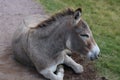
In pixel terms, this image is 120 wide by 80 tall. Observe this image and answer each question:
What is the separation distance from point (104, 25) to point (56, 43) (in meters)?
2.23

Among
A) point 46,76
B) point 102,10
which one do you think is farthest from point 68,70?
point 102,10

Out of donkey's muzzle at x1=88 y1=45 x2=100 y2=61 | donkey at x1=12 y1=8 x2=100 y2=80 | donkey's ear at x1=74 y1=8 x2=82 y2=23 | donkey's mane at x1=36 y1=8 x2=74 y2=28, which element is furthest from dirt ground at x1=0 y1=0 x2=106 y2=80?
donkey's ear at x1=74 y1=8 x2=82 y2=23

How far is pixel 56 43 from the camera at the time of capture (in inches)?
172

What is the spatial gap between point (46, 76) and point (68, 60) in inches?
17.5

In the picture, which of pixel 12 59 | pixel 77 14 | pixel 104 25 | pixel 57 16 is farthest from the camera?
pixel 104 25

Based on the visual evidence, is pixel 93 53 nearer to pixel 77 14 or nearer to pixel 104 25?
pixel 77 14

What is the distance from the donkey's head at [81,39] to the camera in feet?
13.7

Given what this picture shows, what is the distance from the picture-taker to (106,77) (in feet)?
15.6

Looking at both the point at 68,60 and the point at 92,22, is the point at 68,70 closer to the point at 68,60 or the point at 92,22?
the point at 68,60

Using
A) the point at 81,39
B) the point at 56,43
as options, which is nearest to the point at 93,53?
the point at 81,39

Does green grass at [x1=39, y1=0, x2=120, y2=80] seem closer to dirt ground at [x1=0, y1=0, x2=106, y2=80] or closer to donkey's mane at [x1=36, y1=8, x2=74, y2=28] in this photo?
dirt ground at [x1=0, y1=0, x2=106, y2=80]

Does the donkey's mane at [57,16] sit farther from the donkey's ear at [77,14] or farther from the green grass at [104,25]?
the green grass at [104,25]

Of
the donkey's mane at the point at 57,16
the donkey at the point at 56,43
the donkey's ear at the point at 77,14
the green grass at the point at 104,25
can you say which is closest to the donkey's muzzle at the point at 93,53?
the donkey at the point at 56,43

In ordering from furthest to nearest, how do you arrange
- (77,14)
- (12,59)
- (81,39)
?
1. (12,59)
2. (81,39)
3. (77,14)
